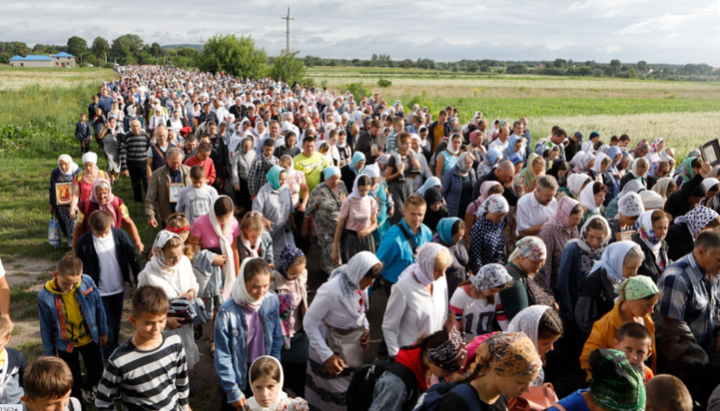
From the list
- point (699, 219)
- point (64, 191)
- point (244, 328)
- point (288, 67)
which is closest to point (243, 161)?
point (64, 191)

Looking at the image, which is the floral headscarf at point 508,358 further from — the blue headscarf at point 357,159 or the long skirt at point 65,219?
the long skirt at point 65,219

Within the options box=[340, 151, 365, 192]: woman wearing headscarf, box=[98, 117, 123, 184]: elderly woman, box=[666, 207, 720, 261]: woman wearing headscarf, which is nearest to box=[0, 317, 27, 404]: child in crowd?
box=[340, 151, 365, 192]: woman wearing headscarf

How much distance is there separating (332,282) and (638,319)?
218cm

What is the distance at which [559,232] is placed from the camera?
18.0 ft

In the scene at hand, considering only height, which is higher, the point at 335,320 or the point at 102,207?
the point at 102,207

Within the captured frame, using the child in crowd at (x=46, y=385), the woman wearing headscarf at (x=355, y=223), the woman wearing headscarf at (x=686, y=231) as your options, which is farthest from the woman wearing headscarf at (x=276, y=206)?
the woman wearing headscarf at (x=686, y=231)

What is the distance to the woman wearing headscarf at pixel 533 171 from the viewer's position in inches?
288

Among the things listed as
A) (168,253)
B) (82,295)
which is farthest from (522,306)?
(82,295)

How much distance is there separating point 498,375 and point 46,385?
2418 millimetres

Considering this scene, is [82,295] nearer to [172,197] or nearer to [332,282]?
[332,282]

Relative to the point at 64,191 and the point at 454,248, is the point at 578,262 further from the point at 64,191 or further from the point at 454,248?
the point at 64,191

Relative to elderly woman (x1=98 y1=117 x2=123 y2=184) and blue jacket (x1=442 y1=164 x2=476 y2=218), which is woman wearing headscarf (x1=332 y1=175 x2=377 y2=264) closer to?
blue jacket (x1=442 y1=164 x2=476 y2=218)

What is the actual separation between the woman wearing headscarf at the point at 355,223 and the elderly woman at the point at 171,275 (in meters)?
2.21

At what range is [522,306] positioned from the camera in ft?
13.0
